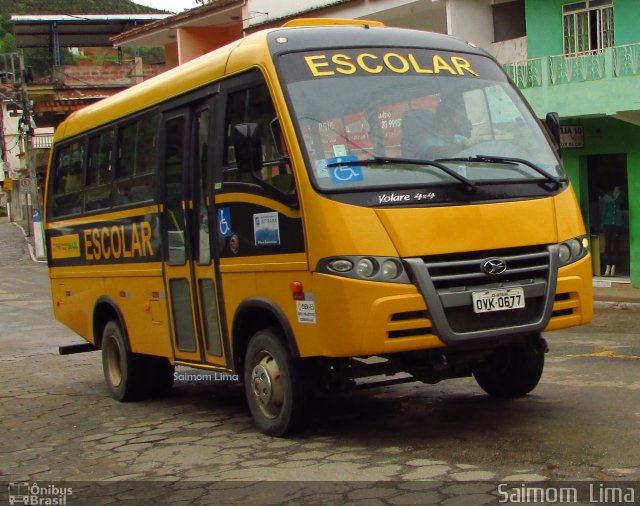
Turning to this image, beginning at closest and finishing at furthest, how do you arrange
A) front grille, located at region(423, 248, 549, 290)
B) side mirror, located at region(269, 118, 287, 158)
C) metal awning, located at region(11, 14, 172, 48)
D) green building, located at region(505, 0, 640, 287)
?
1. front grille, located at region(423, 248, 549, 290)
2. side mirror, located at region(269, 118, 287, 158)
3. green building, located at region(505, 0, 640, 287)
4. metal awning, located at region(11, 14, 172, 48)

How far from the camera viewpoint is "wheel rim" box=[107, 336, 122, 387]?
995 centimetres

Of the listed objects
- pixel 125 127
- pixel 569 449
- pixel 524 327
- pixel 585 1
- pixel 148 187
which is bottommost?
pixel 569 449

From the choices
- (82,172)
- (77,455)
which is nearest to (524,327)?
(77,455)

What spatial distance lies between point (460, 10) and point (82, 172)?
13994mm

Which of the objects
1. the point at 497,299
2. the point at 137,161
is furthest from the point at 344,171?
the point at 137,161

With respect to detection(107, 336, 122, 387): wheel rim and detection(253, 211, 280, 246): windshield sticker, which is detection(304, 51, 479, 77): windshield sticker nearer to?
detection(253, 211, 280, 246): windshield sticker

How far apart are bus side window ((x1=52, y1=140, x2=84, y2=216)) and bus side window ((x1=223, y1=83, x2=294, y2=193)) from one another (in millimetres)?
3531

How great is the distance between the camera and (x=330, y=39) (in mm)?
7230

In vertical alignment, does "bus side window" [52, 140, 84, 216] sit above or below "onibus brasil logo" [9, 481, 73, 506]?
above

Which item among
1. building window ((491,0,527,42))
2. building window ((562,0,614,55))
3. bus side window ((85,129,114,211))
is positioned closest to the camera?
bus side window ((85,129,114,211))

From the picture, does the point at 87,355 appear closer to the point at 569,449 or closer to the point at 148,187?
the point at 148,187

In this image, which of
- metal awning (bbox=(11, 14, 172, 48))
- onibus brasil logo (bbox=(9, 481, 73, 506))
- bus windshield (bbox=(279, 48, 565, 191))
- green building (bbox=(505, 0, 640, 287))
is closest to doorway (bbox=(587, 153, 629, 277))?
green building (bbox=(505, 0, 640, 287))

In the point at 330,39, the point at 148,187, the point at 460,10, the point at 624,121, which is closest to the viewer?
the point at 330,39

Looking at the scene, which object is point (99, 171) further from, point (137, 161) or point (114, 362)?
point (114, 362)
